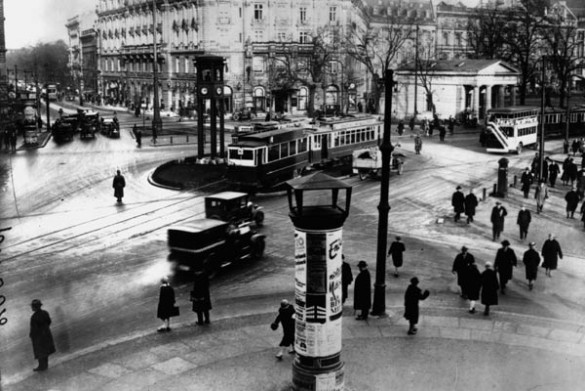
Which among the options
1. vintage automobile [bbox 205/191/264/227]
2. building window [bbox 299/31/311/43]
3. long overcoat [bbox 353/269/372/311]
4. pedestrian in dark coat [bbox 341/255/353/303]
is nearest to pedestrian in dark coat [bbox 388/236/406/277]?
pedestrian in dark coat [bbox 341/255/353/303]

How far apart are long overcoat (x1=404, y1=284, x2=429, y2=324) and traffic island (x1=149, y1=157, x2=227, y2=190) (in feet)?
69.2

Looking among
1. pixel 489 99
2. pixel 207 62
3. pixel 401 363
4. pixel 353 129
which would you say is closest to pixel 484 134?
pixel 353 129

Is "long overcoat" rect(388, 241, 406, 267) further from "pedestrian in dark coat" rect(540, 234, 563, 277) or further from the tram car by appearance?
the tram car

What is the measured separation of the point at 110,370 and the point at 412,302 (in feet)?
21.4

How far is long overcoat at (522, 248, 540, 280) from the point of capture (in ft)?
61.6

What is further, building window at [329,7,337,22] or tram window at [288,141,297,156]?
building window at [329,7,337,22]

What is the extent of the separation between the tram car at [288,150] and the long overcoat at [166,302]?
58.6ft

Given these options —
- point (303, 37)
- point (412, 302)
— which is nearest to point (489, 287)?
point (412, 302)

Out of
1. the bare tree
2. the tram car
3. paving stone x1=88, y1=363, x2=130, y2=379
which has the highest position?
the bare tree

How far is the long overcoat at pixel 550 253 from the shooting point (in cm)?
2000

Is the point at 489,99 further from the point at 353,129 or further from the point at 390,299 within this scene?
the point at 390,299

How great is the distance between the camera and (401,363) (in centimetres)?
1398

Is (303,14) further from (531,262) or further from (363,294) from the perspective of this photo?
(363,294)

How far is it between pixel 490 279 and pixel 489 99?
56623 mm
